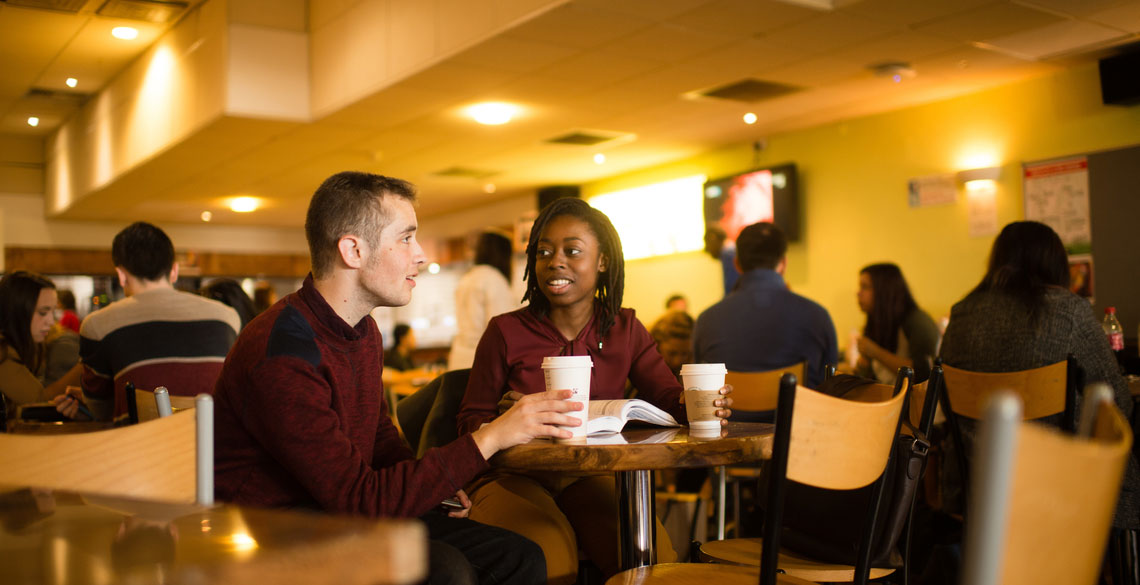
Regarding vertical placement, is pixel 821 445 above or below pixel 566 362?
below

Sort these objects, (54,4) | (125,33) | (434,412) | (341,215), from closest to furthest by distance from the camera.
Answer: (341,215), (434,412), (54,4), (125,33)

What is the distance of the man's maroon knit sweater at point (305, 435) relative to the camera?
154 centimetres

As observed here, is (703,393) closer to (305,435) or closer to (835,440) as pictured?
(835,440)

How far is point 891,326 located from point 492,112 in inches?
118

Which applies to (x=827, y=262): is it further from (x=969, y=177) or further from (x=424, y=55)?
(x=424, y=55)

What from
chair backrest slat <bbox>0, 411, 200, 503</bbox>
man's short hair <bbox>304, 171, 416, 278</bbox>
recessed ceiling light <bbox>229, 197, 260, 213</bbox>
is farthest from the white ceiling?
chair backrest slat <bbox>0, 411, 200, 503</bbox>

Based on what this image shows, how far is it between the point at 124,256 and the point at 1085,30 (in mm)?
4743

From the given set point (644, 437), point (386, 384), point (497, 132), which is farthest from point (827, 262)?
point (644, 437)

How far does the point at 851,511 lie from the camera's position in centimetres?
201

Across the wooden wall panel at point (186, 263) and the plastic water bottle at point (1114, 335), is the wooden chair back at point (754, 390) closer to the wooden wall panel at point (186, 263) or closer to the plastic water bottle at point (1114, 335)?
the plastic water bottle at point (1114, 335)

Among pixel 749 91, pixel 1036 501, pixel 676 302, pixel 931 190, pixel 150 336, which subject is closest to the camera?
pixel 1036 501

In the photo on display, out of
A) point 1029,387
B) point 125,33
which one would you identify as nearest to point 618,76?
point 1029,387

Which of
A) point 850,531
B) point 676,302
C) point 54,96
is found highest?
point 54,96

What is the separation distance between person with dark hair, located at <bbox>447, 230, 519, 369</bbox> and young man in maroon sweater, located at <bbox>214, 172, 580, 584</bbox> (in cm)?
303
